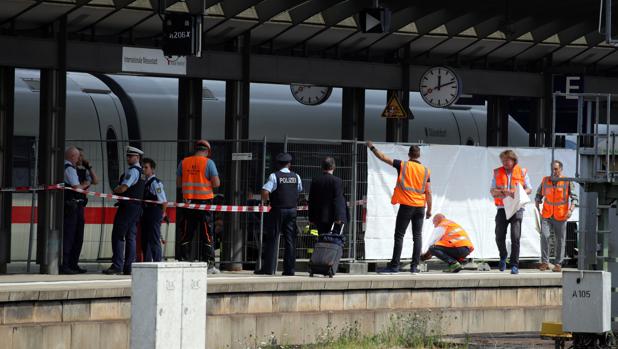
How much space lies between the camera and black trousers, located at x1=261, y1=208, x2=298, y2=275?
60.3 ft

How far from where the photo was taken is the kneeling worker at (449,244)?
66.6 ft

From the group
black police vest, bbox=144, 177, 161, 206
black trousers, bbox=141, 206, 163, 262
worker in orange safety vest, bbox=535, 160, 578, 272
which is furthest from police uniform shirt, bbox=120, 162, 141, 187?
worker in orange safety vest, bbox=535, 160, 578, 272

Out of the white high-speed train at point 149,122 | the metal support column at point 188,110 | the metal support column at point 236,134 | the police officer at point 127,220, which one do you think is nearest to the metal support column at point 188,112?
the metal support column at point 188,110

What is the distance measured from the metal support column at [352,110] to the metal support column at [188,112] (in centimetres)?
269

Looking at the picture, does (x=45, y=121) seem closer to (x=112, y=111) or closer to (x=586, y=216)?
(x=112, y=111)

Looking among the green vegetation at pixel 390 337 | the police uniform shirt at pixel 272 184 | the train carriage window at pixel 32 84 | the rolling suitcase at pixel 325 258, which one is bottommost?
the green vegetation at pixel 390 337

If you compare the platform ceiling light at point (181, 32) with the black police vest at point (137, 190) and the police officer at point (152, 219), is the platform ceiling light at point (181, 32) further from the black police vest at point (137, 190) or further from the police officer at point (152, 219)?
the police officer at point (152, 219)

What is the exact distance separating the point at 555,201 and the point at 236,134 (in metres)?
4.49

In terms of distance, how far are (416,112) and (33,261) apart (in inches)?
380

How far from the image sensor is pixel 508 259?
71.1ft

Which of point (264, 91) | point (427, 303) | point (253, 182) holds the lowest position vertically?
point (427, 303)

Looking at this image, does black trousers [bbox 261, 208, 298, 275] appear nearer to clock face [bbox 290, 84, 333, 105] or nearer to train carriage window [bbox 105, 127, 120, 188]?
train carriage window [bbox 105, 127, 120, 188]

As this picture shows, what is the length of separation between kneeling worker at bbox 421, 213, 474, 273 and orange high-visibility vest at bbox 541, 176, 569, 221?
4.30 ft

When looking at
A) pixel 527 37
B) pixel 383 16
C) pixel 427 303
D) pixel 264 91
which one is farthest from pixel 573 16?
pixel 427 303
